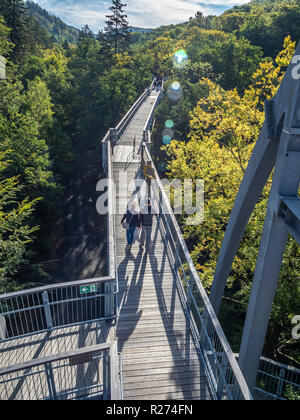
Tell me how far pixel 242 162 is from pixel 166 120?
18222mm

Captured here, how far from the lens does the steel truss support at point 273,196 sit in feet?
14.7

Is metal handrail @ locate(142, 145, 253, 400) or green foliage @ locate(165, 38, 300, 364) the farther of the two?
green foliage @ locate(165, 38, 300, 364)

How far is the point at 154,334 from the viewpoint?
272 inches

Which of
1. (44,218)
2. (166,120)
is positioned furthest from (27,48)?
(44,218)

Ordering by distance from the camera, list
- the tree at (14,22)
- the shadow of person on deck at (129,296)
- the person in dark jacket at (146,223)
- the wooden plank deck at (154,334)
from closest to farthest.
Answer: the wooden plank deck at (154,334) < the shadow of person on deck at (129,296) < the person in dark jacket at (146,223) < the tree at (14,22)

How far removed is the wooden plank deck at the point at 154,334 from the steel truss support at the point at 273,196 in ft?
3.90

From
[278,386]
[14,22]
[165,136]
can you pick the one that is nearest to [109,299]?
[278,386]

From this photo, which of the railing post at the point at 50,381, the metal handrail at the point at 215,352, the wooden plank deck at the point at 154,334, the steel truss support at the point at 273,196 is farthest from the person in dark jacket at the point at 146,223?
the railing post at the point at 50,381

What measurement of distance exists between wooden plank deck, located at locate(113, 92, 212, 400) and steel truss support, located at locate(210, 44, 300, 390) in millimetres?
1188

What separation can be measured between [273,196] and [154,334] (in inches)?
165

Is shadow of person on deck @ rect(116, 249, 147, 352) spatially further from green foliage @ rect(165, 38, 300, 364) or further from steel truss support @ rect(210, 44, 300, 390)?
green foliage @ rect(165, 38, 300, 364)

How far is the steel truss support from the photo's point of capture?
448cm

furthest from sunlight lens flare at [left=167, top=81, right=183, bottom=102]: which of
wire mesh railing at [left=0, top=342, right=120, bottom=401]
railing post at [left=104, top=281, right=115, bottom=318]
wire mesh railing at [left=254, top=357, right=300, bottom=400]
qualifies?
wire mesh railing at [left=0, top=342, right=120, bottom=401]

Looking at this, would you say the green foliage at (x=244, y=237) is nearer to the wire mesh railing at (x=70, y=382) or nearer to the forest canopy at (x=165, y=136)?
the forest canopy at (x=165, y=136)
